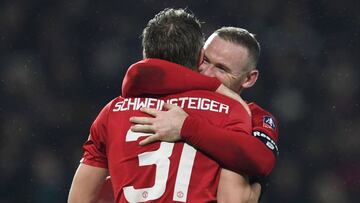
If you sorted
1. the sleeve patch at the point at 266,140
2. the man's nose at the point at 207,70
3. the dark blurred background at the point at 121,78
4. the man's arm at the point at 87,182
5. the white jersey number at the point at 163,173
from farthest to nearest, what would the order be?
the dark blurred background at the point at 121,78, the man's nose at the point at 207,70, the man's arm at the point at 87,182, the sleeve patch at the point at 266,140, the white jersey number at the point at 163,173

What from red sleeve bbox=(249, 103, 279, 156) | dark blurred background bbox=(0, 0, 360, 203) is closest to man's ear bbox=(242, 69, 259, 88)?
red sleeve bbox=(249, 103, 279, 156)

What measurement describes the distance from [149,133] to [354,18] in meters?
3.04

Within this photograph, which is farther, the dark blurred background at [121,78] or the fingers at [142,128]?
the dark blurred background at [121,78]

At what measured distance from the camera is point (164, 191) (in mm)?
1933

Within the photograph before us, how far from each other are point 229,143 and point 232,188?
0.38ft

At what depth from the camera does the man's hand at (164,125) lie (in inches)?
78.0

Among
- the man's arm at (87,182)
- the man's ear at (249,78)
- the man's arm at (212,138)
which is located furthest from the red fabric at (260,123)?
the man's arm at (87,182)

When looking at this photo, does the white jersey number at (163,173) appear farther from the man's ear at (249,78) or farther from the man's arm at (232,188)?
the man's ear at (249,78)

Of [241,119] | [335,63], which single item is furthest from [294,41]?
[241,119]

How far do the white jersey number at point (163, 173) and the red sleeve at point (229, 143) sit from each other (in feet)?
0.14

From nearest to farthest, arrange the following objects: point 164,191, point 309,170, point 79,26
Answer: point 164,191
point 309,170
point 79,26

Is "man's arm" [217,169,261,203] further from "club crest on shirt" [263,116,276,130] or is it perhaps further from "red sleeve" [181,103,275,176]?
"club crest on shirt" [263,116,276,130]

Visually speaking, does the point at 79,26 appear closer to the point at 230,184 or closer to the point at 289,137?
the point at 289,137

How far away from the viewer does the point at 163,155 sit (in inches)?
77.4
